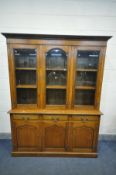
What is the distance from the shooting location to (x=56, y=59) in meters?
2.23

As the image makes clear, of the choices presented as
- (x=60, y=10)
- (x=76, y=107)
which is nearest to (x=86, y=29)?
(x=60, y=10)

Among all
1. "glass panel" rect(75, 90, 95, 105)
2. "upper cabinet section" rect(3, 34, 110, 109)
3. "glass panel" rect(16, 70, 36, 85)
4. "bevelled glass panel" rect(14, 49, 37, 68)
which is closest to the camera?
"upper cabinet section" rect(3, 34, 110, 109)

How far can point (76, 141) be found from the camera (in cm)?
231

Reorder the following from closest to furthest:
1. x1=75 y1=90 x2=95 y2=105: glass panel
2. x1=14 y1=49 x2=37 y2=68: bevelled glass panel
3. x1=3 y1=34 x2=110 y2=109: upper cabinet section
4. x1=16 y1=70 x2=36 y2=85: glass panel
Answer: x1=3 y1=34 x2=110 y2=109: upper cabinet section, x1=14 y1=49 x2=37 y2=68: bevelled glass panel, x1=16 y1=70 x2=36 y2=85: glass panel, x1=75 y1=90 x2=95 y2=105: glass panel

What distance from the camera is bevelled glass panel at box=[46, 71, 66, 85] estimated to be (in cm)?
227

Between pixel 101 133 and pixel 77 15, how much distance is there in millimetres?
2455

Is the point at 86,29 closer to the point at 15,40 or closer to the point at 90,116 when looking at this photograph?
the point at 15,40

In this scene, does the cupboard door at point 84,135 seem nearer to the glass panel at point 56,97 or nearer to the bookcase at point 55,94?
the bookcase at point 55,94

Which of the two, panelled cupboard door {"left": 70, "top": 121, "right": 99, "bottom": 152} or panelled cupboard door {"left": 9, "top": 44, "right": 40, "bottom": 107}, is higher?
panelled cupboard door {"left": 9, "top": 44, "right": 40, "bottom": 107}

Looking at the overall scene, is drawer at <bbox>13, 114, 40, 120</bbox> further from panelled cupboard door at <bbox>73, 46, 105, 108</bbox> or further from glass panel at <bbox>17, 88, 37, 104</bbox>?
panelled cupboard door at <bbox>73, 46, 105, 108</bbox>

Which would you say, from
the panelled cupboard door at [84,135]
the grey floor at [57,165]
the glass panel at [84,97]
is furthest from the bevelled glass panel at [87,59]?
the grey floor at [57,165]

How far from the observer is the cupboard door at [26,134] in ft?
7.24

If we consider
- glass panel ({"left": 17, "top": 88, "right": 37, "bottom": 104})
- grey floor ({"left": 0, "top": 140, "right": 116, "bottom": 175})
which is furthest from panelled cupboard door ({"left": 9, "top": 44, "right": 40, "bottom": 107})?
grey floor ({"left": 0, "top": 140, "right": 116, "bottom": 175})

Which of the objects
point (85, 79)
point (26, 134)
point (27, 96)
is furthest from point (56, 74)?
point (26, 134)
